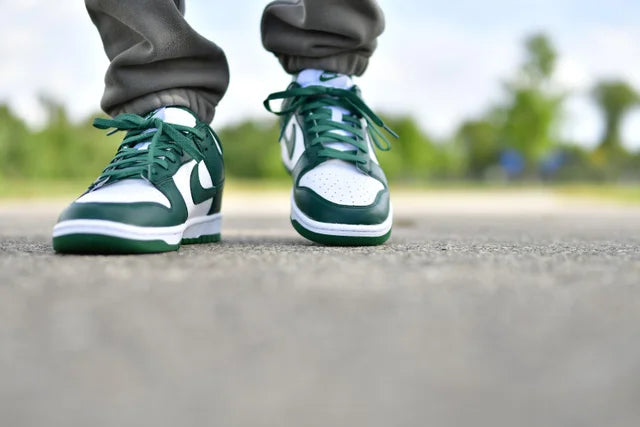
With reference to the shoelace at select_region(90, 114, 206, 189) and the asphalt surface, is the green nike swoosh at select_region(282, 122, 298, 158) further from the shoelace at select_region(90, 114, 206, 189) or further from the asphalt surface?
the asphalt surface

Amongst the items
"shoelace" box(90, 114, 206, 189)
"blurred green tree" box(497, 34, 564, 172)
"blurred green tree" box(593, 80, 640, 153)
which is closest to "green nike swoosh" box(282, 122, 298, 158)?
"shoelace" box(90, 114, 206, 189)

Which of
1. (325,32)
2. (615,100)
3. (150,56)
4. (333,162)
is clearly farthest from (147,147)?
(615,100)

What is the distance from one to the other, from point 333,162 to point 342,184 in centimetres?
7

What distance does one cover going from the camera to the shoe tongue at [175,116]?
44.9 inches

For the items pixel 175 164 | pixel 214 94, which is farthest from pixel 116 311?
pixel 214 94

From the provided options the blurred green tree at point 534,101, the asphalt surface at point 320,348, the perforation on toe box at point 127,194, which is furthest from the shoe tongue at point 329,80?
the blurred green tree at point 534,101

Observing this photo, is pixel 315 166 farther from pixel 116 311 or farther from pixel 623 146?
pixel 623 146

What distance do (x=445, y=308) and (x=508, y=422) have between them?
0.15 metres

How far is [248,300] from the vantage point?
1.87ft

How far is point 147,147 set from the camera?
106 cm

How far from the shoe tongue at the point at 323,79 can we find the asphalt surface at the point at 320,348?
691 millimetres

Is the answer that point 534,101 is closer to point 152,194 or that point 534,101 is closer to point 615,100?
Result: point 615,100

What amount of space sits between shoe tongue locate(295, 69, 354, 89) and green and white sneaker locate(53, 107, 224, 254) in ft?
0.77

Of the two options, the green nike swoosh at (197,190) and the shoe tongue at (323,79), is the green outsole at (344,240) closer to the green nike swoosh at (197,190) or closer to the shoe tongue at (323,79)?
the green nike swoosh at (197,190)
